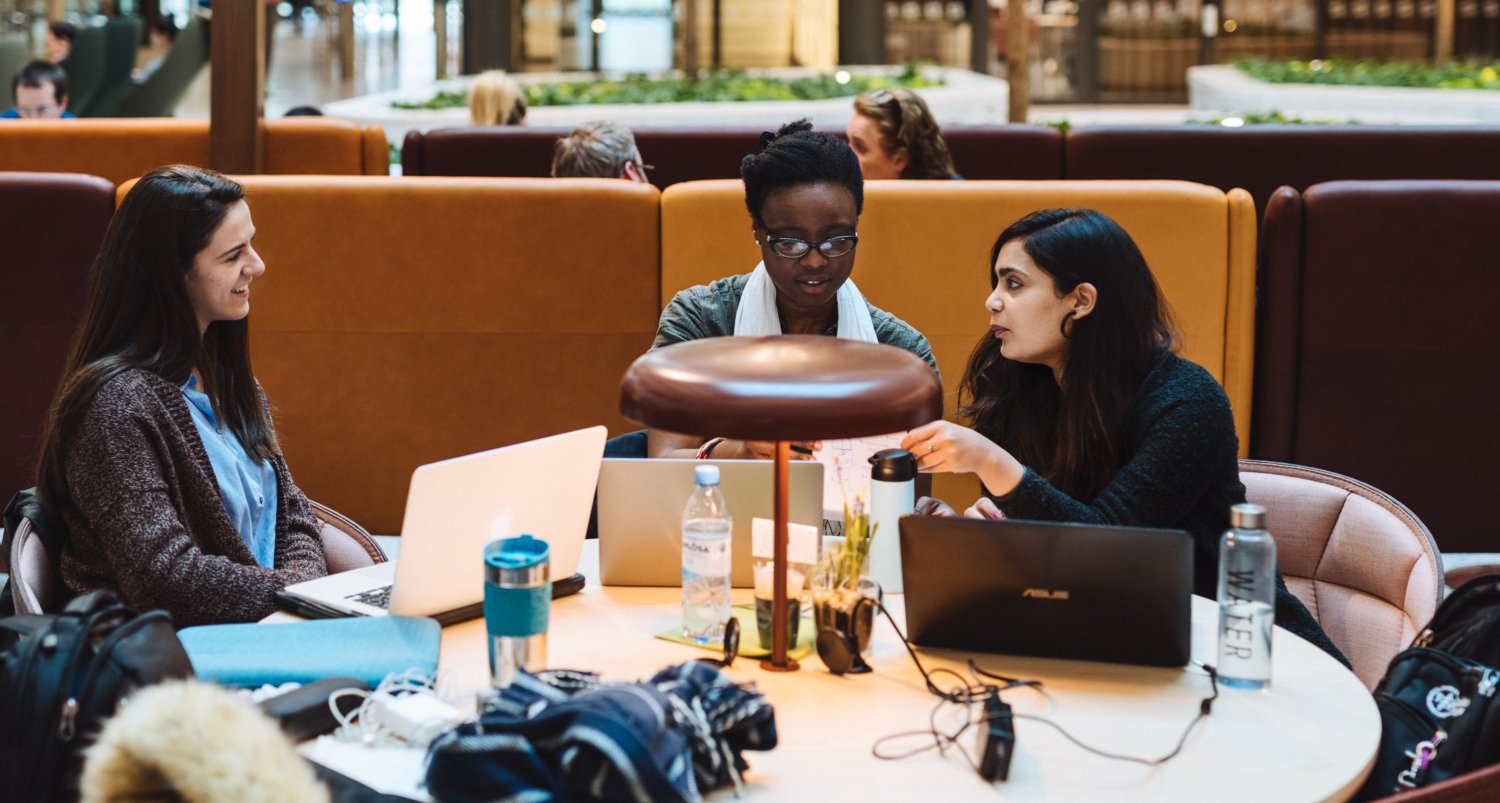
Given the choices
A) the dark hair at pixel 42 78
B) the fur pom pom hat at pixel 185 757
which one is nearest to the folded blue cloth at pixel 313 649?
the fur pom pom hat at pixel 185 757

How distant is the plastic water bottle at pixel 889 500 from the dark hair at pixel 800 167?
26.2 inches

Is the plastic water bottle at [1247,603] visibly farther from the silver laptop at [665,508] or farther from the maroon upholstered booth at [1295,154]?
the maroon upholstered booth at [1295,154]

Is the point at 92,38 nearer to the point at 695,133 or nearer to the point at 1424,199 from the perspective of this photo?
the point at 695,133

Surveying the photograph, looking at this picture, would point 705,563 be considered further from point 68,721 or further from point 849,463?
point 68,721

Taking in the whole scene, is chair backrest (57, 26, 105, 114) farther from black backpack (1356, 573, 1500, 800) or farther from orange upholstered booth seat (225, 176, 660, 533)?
black backpack (1356, 573, 1500, 800)

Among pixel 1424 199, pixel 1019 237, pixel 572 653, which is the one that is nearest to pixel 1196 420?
pixel 1019 237

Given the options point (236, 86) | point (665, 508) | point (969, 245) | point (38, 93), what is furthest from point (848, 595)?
point (38, 93)

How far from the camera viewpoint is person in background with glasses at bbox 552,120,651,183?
4.88 metres

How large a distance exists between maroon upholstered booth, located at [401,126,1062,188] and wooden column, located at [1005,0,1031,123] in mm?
1444

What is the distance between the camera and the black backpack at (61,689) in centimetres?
162

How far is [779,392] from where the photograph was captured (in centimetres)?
161

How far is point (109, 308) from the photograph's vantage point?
97.0 inches

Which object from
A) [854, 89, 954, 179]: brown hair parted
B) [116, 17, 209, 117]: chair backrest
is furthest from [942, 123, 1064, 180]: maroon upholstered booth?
[116, 17, 209, 117]: chair backrest

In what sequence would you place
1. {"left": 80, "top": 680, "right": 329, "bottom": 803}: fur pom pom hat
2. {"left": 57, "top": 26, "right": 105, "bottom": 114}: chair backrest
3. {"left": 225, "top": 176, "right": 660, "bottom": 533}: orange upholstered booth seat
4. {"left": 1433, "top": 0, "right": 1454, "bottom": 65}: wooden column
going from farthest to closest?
{"left": 1433, "top": 0, "right": 1454, "bottom": 65}: wooden column < {"left": 57, "top": 26, "right": 105, "bottom": 114}: chair backrest < {"left": 225, "top": 176, "right": 660, "bottom": 533}: orange upholstered booth seat < {"left": 80, "top": 680, "right": 329, "bottom": 803}: fur pom pom hat
